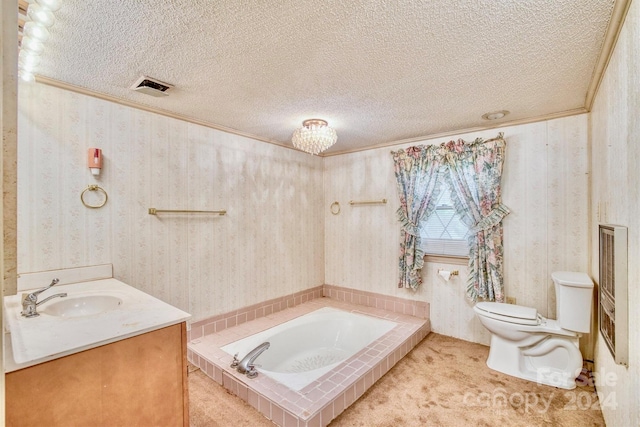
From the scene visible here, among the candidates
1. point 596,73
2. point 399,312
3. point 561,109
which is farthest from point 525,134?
point 399,312

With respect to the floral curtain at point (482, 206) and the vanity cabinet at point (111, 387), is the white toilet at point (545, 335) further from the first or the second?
the vanity cabinet at point (111, 387)

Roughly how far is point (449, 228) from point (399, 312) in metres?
1.13

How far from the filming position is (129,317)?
52.6 inches

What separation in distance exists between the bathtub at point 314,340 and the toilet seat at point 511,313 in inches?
35.6

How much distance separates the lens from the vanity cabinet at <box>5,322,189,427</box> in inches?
38.1

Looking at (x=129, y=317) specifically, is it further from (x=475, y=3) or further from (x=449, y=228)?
(x=449, y=228)

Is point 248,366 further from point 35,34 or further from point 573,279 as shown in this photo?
point 573,279

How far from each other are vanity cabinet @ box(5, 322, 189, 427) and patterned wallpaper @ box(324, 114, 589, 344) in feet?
8.47

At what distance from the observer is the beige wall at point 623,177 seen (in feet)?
3.80

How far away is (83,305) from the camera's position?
1.72 metres

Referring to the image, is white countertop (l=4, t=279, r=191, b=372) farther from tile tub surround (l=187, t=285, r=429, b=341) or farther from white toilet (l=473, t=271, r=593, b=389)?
white toilet (l=473, t=271, r=593, b=389)

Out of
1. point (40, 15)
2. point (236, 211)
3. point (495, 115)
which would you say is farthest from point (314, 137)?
point (40, 15)

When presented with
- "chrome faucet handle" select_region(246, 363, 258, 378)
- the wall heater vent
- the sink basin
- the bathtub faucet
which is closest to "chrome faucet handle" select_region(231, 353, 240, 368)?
the bathtub faucet

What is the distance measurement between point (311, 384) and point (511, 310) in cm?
177
